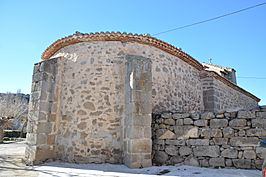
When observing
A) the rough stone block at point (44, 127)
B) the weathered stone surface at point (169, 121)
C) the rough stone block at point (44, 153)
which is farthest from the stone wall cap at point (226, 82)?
the rough stone block at point (44, 153)

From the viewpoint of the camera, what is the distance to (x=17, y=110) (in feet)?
76.6

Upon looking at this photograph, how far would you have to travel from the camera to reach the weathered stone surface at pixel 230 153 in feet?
16.8

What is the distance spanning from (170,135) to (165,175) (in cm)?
140

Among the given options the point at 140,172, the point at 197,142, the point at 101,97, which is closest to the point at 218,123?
the point at 197,142

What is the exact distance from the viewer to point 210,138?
5.44m

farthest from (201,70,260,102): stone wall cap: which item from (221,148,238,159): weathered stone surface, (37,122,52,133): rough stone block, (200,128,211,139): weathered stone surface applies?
(37,122,52,133): rough stone block

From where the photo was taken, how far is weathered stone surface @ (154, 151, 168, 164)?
5863 mm

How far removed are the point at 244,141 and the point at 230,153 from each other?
428 millimetres

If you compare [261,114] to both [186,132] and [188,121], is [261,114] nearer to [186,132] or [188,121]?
[188,121]

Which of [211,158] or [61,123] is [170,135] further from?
[61,123]

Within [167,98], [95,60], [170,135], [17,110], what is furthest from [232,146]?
[17,110]

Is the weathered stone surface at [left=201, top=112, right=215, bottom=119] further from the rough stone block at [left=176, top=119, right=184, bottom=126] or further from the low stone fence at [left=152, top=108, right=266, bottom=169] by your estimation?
the rough stone block at [left=176, top=119, right=184, bottom=126]

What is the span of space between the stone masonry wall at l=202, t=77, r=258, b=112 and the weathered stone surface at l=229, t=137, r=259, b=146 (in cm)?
382

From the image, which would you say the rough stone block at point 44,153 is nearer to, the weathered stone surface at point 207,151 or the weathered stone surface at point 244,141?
the weathered stone surface at point 207,151
